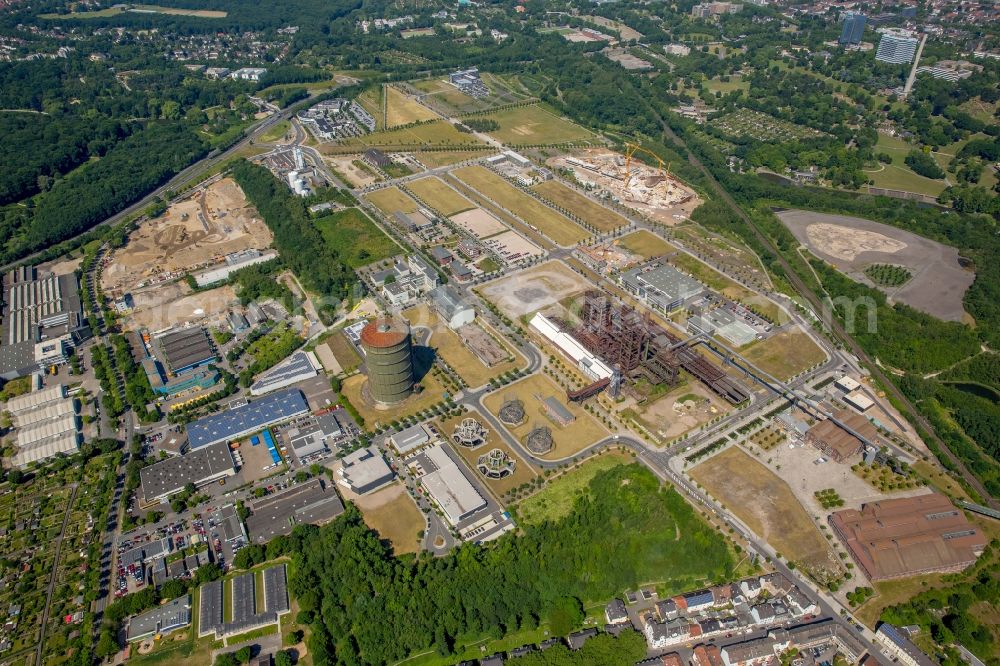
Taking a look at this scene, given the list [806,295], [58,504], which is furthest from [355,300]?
[806,295]

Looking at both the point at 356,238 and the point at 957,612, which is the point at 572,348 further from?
the point at 356,238

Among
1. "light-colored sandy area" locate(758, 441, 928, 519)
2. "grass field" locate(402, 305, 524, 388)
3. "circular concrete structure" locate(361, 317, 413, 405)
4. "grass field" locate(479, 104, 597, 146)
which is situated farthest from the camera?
"grass field" locate(479, 104, 597, 146)

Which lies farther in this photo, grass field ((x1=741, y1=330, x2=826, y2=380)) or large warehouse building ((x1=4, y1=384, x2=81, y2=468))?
grass field ((x1=741, y1=330, x2=826, y2=380))

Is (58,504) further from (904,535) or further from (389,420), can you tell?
(904,535)

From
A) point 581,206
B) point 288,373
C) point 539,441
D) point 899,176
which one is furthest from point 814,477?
point 899,176

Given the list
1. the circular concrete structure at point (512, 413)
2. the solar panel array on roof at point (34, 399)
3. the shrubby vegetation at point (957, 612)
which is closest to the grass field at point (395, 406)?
the circular concrete structure at point (512, 413)

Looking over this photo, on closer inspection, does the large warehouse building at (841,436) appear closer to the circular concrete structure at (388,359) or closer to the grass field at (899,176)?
the circular concrete structure at (388,359)

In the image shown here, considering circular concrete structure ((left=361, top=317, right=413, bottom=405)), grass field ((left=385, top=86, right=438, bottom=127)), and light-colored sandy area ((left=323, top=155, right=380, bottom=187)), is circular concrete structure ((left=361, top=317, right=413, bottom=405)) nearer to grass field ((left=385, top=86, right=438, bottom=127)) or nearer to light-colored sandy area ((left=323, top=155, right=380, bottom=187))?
light-colored sandy area ((left=323, top=155, right=380, bottom=187))

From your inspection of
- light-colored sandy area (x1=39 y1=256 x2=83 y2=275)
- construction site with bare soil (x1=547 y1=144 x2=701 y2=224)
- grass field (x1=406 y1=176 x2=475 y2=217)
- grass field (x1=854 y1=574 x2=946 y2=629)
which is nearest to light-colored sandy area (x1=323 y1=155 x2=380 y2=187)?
grass field (x1=406 y1=176 x2=475 y2=217)

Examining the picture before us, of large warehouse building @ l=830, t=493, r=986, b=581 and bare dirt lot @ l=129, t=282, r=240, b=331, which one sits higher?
large warehouse building @ l=830, t=493, r=986, b=581
